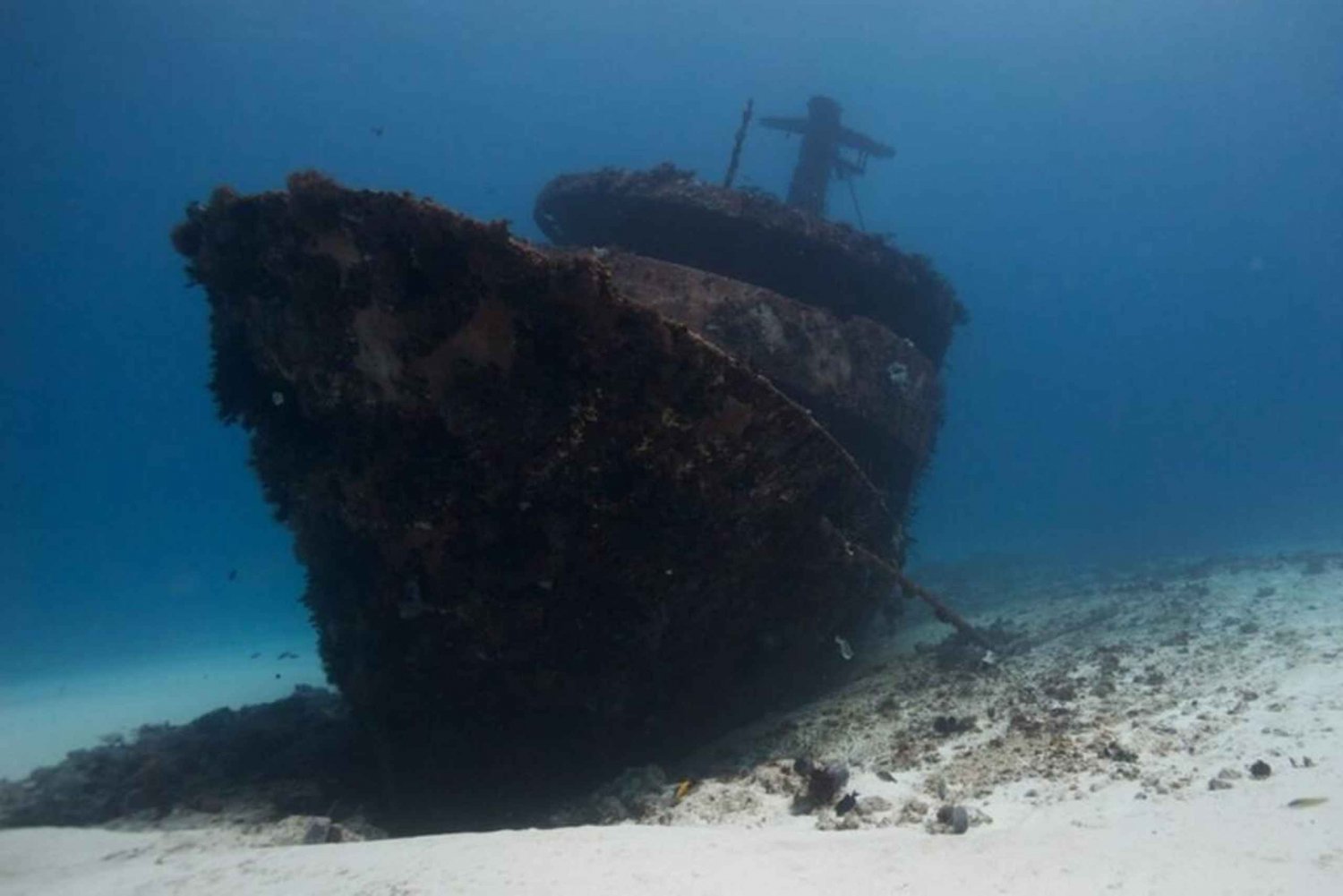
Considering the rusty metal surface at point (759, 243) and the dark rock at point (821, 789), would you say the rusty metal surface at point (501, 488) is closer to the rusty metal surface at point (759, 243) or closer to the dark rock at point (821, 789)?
the dark rock at point (821, 789)

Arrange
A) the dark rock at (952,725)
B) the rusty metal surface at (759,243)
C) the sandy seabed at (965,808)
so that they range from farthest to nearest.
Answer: the rusty metal surface at (759,243)
the dark rock at (952,725)
the sandy seabed at (965,808)

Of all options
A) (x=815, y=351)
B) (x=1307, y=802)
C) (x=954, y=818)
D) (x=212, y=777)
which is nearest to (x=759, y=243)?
(x=815, y=351)

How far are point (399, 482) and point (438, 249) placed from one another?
1.81 meters

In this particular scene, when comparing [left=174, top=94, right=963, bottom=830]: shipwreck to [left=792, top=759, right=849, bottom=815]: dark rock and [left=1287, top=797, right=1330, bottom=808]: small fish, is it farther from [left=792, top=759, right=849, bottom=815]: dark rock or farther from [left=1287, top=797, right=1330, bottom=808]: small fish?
[left=1287, top=797, right=1330, bottom=808]: small fish

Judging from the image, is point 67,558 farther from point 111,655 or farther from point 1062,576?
point 1062,576

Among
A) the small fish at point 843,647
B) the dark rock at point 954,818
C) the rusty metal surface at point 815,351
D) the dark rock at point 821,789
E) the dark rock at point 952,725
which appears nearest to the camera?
the dark rock at point 954,818

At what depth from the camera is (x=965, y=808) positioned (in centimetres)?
472

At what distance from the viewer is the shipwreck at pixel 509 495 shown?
5719 mm

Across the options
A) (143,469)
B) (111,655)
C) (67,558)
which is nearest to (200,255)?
(111,655)

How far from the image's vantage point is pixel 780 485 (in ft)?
21.5

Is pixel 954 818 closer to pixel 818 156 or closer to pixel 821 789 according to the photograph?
pixel 821 789

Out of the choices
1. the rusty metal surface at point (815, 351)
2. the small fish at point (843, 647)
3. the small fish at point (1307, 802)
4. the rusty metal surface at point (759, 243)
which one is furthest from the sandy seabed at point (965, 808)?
the rusty metal surface at point (759, 243)

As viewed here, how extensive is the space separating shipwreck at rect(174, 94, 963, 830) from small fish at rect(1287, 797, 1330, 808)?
11.9 ft

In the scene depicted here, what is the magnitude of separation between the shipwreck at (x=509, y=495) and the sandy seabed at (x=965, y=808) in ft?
3.32
